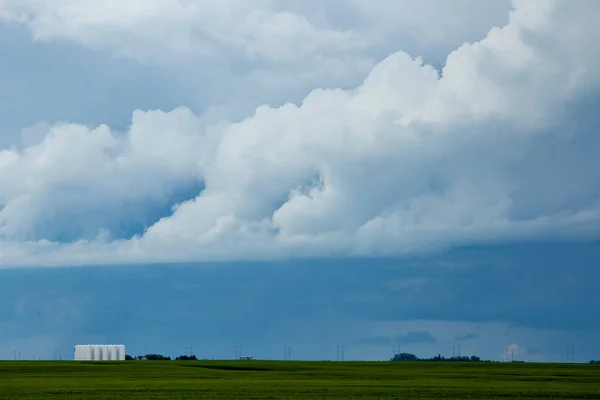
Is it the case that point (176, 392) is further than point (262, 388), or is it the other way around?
point (262, 388)

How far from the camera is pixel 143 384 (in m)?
96.9

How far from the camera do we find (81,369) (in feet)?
471

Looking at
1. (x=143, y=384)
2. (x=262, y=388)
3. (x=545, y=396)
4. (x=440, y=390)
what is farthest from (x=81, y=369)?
(x=545, y=396)

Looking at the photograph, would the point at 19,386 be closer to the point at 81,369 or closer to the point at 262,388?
the point at 262,388

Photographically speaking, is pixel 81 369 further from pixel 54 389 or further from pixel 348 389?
pixel 348 389

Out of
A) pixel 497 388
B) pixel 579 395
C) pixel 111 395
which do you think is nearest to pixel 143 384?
pixel 111 395

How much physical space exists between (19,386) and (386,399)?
126 ft

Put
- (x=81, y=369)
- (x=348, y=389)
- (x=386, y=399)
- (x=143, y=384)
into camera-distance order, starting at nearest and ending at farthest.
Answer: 1. (x=386, y=399)
2. (x=348, y=389)
3. (x=143, y=384)
4. (x=81, y=369)

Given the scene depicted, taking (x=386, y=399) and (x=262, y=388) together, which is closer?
(x=386, y=399)

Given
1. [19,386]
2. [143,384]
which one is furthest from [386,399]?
[19,386]

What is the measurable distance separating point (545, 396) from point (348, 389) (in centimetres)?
1817

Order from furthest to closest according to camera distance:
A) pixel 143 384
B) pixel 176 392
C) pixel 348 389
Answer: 1. pixel 143 384
2. pixel 348 389
3. pixel 176 392

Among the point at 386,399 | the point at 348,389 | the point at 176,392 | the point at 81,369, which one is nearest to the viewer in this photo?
the point at 386,399

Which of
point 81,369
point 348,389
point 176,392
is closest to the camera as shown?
point 176,392
